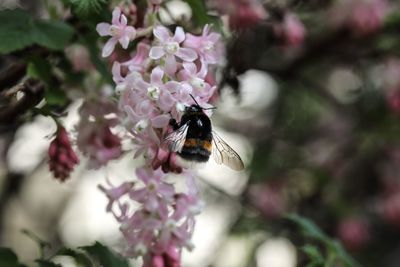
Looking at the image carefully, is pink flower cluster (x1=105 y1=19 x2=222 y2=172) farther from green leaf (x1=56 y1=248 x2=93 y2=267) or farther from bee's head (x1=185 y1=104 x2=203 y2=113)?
green leaf (x1=56 y1=248 x2=93 y2=267)

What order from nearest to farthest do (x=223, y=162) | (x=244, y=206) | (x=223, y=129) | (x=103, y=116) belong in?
1. (x=223, y=162)
2. (x=103, y=116)
3. (x=244, y=206)
4. (x=223, y=129)

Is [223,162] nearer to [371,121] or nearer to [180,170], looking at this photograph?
[180,170]

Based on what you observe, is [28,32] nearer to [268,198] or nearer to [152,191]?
[152,191]

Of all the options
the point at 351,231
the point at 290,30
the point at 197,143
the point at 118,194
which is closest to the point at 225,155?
the point at 197,143

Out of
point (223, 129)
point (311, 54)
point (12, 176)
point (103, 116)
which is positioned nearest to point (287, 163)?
point (223, 129)

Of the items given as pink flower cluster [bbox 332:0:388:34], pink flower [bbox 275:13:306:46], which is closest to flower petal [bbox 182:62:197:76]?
pink flower [bbox 275:13:306:46]

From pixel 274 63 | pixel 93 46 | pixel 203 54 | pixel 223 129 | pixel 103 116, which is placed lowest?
pixel 223 129

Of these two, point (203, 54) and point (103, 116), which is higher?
point (203, 54)
